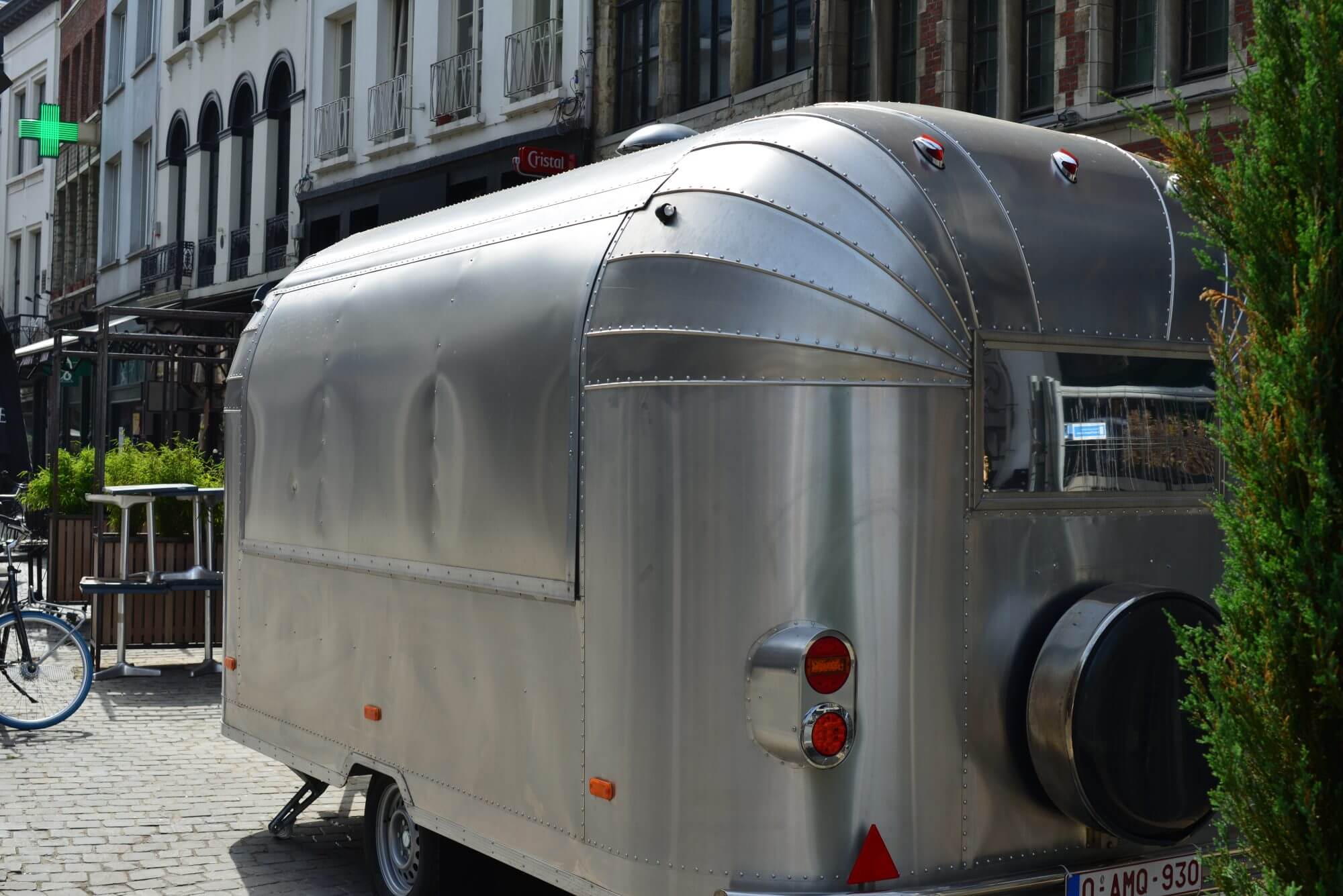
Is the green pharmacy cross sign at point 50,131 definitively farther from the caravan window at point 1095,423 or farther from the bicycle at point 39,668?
the caravan window at point 1095,423

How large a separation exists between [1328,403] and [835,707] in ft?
5.10

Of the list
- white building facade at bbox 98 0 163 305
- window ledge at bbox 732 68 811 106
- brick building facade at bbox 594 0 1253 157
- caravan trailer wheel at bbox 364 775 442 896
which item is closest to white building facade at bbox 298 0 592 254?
brick building facade at bbox 594 0 1253 157

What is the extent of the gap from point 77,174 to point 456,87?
20.5 metres

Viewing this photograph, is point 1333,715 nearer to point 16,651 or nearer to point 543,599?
point 543,599

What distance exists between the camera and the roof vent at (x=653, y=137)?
5641 millimetres

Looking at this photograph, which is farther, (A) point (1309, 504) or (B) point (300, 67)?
(B) point (300, 67)

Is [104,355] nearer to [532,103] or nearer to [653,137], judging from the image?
[653,137]

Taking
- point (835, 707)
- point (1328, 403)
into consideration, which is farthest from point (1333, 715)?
point (835, 707)

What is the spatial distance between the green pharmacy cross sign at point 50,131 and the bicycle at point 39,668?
29981mm

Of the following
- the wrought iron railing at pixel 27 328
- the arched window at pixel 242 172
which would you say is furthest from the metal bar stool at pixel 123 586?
the wrought iron railing at pixel 27 328

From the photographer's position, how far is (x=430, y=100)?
22.3 m

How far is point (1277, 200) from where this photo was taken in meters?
3.04

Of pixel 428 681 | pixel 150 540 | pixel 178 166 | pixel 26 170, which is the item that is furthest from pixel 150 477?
pixel 26 170

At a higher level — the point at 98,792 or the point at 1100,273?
the point at 1100,273
